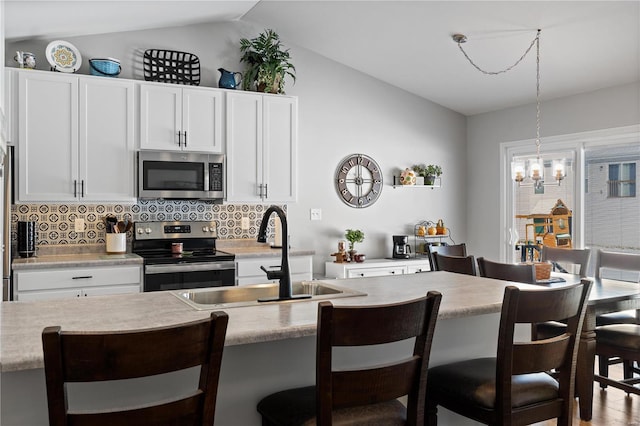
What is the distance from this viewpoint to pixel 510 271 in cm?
322

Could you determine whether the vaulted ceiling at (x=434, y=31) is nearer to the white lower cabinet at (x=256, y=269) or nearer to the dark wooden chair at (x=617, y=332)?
the dark wooden chair at (x=617, y=332)

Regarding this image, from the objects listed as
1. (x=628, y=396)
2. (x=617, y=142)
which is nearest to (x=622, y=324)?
(x=628, y=396)

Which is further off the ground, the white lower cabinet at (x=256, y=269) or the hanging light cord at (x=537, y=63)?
the hanging light cord at (x=537, y=63)

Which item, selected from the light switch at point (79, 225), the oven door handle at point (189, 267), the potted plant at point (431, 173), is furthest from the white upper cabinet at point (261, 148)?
the potted plant at point (431, 173)

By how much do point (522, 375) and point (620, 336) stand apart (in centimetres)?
Result: 164

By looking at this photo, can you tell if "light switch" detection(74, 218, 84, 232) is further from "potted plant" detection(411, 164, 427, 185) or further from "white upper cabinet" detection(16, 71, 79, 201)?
"potted plant" detection(411, 164, 427, 185)

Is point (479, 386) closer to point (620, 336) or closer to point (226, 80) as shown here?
point (620, 336)

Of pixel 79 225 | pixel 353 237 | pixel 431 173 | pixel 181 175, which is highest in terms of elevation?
pixel 431 173

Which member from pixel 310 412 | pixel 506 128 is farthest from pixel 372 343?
pixel 506 128

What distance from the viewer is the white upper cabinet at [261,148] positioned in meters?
4.59

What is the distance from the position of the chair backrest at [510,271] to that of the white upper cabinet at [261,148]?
204 centimetres

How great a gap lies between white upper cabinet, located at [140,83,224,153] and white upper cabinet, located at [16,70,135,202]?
0.39 feet

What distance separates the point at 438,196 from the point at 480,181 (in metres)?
0.53

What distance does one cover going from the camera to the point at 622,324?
362 cm
